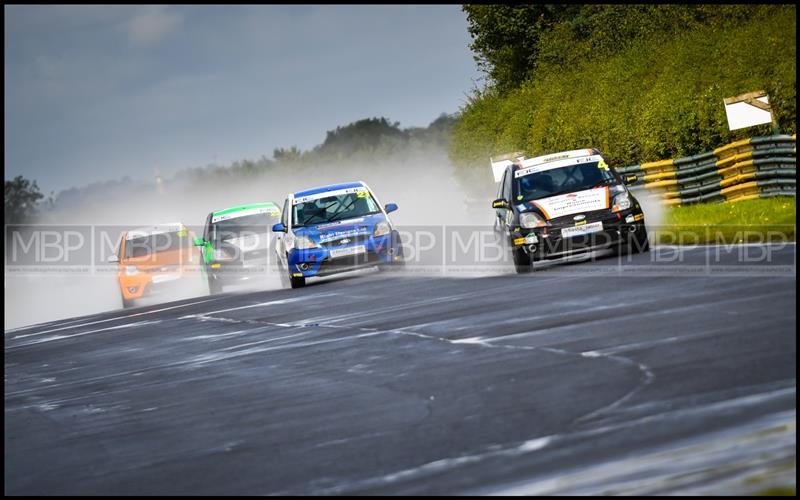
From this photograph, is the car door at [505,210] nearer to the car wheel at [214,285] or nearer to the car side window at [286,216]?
the car side window at [286,216]

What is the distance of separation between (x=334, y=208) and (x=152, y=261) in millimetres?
5411

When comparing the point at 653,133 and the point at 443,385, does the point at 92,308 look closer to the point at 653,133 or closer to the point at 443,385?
the point at 653,133

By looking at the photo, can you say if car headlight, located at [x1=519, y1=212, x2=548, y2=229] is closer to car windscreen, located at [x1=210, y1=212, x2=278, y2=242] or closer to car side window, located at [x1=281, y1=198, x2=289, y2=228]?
car side window, located at [x1=281, y1=198, x2=289, y2=228]

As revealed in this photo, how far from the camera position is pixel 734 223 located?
21484mm

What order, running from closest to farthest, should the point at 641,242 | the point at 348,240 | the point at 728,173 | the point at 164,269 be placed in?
1. the point at 641,242
2. the point at 348,240
3. the point at 728,173
4. the point at 164,269

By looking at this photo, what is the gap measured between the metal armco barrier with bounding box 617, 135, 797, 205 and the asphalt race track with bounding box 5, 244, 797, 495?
8.09 metres

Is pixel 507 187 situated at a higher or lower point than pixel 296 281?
higher

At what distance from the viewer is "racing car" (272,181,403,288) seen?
22.2 m

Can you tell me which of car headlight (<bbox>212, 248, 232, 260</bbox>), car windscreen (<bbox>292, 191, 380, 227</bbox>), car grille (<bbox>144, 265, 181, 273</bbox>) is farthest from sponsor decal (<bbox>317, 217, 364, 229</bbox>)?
car grille (<bbox>144, 265, 181, 273</bbox>)

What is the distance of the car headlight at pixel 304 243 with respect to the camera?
880 inches

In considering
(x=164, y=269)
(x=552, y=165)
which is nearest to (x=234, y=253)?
(x=164, y=269)

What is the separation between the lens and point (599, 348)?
10281 millimetres

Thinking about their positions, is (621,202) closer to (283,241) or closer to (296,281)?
(296,281)

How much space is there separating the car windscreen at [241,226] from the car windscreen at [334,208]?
2.75 metres
